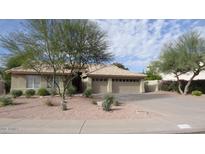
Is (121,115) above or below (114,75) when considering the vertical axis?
below

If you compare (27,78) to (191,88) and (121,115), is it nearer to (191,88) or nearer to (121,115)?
(121,115)

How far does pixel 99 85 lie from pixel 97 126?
18.1 m

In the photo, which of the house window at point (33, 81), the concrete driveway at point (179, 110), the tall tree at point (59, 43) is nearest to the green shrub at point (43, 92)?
the house window at point (33, 81)

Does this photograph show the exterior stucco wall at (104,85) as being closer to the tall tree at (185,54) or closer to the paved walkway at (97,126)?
the tall tree at (185,54)

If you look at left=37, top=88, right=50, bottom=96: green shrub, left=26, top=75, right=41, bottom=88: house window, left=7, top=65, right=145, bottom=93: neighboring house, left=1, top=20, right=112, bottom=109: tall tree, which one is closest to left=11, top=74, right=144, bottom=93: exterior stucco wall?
left=7, top=65, right=145, bottom=93: neighboring house

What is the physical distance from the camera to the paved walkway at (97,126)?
337 inches

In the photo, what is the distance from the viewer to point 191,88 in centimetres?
3078

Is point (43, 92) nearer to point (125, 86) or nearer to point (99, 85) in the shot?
point (99, 85)

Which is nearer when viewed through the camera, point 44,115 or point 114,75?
point 44,115

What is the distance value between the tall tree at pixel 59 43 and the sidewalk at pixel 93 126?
4694mm
